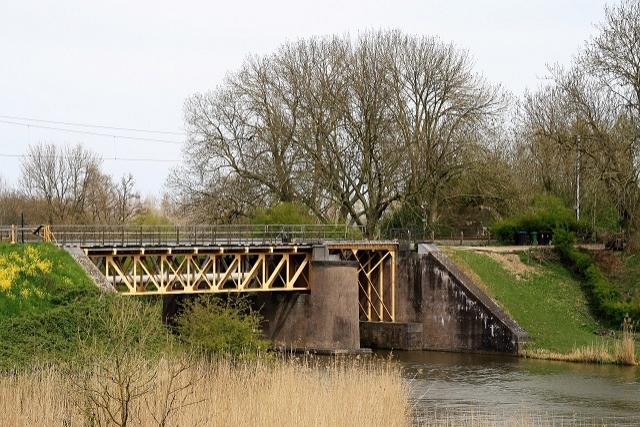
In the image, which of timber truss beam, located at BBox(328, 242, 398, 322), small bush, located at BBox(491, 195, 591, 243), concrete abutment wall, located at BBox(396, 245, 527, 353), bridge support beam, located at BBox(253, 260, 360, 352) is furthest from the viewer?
small bush, located at BBox(491, 195, 591, 243)

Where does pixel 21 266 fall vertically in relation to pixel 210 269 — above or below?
below

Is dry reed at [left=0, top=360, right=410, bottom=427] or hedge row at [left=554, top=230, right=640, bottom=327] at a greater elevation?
hedge row at [left=554, top=230, right=640, bottom=327]

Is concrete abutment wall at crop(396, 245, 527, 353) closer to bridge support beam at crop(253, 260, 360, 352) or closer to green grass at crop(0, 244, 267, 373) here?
bridge support beam at crop(253, 260, 360, 352)

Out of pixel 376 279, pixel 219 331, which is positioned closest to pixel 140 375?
pixel 219 331

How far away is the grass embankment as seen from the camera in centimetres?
4412

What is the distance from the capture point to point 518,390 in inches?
1409

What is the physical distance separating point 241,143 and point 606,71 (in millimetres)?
19739

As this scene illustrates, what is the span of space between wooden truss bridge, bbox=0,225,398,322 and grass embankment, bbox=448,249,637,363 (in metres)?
3.91

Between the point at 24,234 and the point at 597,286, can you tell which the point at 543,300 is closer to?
the point at 597,286

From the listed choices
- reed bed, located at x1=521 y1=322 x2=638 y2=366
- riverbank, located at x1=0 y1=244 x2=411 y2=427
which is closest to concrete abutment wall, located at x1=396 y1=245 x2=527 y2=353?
reed bed, located at x1=521 y1=322 x2=638 y2=366

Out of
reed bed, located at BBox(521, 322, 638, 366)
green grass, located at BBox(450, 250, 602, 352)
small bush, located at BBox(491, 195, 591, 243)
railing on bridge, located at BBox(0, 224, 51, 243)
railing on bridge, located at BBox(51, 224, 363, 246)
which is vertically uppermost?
small bush, located at BBox(491, 195, 591, 243)

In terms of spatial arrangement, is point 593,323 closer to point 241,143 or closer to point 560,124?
point 560,124

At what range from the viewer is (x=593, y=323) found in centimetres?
4762

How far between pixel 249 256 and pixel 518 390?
18253 mm
